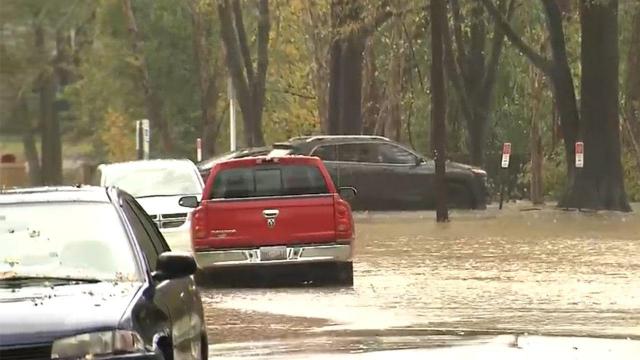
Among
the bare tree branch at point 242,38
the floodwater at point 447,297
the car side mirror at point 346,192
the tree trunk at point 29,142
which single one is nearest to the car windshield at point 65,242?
the floodwater at point 447,297

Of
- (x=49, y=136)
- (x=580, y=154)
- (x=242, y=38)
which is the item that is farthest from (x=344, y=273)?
(x=49, y=136)

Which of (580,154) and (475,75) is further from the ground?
(475,75)

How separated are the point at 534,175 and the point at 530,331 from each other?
3081cm

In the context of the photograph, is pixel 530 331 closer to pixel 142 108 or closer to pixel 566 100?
pixel 566 100

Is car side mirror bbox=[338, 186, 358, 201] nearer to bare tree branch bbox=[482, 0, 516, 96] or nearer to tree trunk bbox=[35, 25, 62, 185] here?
bare tree branch bbox=[482, 0, 516, 96]

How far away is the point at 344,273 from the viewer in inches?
808

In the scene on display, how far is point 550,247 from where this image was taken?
1017 inches

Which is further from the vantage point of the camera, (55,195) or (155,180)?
(155,180)

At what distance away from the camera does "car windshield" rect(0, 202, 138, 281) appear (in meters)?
9.18

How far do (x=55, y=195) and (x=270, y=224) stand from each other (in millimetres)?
10038

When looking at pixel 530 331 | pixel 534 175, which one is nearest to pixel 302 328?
pixel 530 331

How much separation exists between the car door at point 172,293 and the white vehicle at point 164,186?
1153 cm

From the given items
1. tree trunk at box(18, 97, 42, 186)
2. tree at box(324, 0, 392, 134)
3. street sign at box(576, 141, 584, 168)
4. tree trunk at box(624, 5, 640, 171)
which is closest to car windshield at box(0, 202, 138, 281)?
street sign at box(576, 141, 584, 168)

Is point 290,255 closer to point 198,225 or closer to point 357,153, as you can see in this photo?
point 198,225
